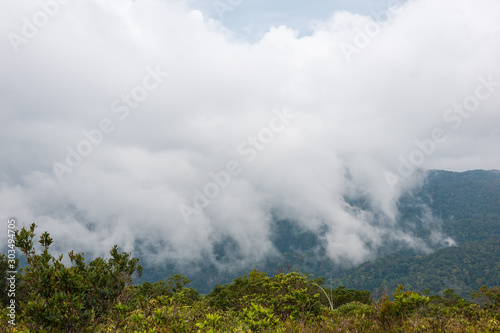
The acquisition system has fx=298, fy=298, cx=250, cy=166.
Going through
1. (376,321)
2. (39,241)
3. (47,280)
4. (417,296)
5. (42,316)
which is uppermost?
(39,241)

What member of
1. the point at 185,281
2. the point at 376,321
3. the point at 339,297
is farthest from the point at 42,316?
the point at 339,297

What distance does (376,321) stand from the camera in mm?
8961

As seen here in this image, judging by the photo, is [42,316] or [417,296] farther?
[417,296]

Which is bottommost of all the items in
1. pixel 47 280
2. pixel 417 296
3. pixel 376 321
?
pixel 376 321

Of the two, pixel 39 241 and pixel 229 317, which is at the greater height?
pixel 39 241

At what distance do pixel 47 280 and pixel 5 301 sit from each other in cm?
2013

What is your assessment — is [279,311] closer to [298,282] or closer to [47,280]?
[298,282]

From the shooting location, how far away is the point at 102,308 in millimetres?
9445

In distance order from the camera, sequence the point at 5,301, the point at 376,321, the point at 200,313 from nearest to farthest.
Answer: the point at 376,321 → the point at 200,313 → the point at 5,301

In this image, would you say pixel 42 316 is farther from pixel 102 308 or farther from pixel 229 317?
pixel 229 317

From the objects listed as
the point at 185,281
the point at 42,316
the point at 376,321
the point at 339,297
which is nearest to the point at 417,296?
the point at 376,321

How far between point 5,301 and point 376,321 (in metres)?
26.4

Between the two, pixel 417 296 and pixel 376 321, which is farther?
pixel 376 321

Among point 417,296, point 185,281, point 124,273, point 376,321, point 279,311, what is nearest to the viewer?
point 417,296
